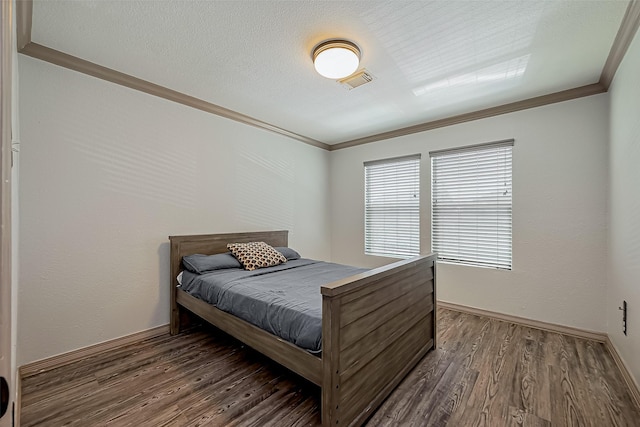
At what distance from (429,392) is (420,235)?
2.14m

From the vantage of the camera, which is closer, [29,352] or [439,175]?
[29,352]

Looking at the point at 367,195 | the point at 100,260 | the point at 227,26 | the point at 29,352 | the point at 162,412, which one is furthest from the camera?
the point at 367,195

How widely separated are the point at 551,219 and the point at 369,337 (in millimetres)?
2424

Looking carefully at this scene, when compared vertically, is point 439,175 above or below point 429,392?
above

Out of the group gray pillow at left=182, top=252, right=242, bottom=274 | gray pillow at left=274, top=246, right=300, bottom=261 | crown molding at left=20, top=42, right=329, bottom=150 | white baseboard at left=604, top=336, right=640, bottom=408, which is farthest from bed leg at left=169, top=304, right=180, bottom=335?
white baseboard at left=604, top=336, right=640, bottom=408

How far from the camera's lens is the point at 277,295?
2061mm

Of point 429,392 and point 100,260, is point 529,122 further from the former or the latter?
point 100,260

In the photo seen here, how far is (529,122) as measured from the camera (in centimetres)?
299

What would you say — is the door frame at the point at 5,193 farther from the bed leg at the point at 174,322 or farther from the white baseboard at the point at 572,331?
the white baseboard at the point at 572,331

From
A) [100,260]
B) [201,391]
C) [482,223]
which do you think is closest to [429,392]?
[201,391]

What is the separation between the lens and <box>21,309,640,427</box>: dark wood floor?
65.7 inches

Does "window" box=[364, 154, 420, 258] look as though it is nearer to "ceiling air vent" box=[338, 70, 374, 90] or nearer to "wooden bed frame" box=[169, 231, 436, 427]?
"wooden bed frame" box=[169, 231, 436, 427]

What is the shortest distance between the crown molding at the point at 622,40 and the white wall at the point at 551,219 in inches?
12.8

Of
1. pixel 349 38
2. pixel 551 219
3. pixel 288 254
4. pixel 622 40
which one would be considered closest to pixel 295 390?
pixel 288 254
